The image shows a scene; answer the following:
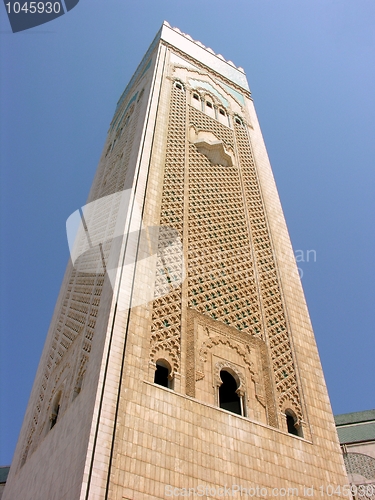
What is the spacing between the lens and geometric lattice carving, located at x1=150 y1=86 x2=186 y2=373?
173 inches

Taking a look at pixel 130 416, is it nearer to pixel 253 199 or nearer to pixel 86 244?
pixel 86 244

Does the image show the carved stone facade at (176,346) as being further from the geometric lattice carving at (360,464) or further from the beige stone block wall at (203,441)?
the geometric lattice carving at (360,464)

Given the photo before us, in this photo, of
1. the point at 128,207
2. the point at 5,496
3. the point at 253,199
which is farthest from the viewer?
the point at 253,199

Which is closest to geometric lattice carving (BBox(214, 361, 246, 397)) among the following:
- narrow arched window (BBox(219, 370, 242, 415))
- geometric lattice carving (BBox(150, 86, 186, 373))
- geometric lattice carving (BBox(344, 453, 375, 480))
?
narrow arched window (BBox(219, 370, 242, 415))

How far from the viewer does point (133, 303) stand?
4430 mm

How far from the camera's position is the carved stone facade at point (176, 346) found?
3.63 meters

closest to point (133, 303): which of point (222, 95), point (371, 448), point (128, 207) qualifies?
point (128, 207)

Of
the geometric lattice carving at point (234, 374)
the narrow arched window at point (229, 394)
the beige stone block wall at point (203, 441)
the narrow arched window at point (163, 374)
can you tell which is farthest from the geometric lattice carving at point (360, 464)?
the narrow arched window at point (163, 374)

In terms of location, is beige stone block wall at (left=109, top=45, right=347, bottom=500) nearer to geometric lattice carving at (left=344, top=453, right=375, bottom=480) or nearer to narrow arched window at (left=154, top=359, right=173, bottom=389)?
narrow arched window at (left=154, top=359, right=173, bottom=389)

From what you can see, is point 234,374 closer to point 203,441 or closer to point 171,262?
point 203,441

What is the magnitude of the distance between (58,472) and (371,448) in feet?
15.9

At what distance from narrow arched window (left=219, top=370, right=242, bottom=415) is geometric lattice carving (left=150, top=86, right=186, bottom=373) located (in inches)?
28.7

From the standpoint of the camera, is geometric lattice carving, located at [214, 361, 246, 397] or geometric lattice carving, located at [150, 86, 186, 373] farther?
geometric lattice carving, located at [214, 361, 246, 397]

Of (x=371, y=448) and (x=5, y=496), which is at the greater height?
(x=371, y=448)
